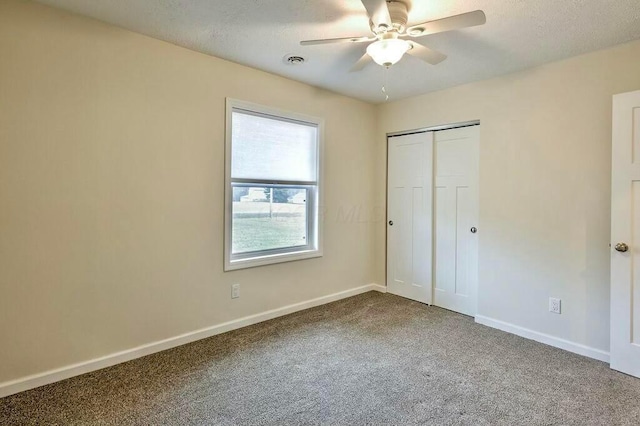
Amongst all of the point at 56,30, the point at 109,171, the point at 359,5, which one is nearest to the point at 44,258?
the point at 109,171

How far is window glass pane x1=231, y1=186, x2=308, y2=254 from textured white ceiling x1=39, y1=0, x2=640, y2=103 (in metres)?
1.17

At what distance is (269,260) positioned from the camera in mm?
A: 3307

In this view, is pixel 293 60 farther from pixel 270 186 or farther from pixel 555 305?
pixel 555 305

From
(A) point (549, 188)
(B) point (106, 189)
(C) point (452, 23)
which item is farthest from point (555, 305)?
(B) point (106, 189)

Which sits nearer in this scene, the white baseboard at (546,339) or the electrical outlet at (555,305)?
the white baseboard at (546,339)

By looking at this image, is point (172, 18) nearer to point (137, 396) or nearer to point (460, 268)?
point (137, 396)

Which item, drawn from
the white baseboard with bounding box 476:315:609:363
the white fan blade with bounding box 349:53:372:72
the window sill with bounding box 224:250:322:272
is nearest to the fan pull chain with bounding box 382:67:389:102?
the white fan blade with bounding box 349:53:372:72

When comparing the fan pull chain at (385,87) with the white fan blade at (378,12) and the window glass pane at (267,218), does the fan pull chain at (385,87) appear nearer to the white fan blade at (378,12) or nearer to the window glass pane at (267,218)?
the white fan blade at (378,12)

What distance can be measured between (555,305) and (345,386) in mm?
1969

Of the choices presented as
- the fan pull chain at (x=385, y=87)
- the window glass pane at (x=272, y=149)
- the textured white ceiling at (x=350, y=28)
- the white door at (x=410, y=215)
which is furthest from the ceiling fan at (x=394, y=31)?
the white door at (x=410, y=215)

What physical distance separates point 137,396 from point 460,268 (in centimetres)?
309

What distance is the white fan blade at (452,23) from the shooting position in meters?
1.71

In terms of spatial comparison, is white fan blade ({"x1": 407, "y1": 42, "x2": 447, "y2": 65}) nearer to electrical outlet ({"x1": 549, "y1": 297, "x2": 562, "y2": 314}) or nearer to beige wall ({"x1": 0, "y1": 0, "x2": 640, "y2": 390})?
beige wall ({"x1": 0, "y1": 0, "x2": 640, "y2": 390})

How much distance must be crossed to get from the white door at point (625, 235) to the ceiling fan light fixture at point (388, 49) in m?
1.68
